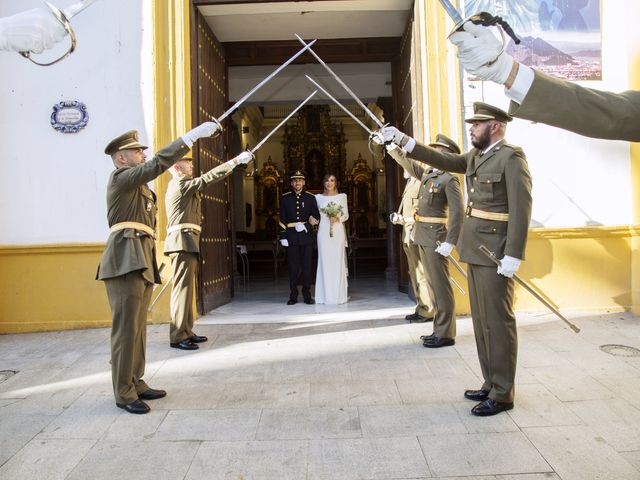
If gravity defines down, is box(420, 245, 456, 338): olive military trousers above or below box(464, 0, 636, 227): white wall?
below

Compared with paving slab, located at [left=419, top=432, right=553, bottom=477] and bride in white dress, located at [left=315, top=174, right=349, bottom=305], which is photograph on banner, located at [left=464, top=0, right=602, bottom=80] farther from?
paving slab, located at [left=419, top=432, right=553, bottom=477]

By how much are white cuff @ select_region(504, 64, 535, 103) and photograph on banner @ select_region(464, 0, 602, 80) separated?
16.4 ft

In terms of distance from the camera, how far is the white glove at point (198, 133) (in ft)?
11.4

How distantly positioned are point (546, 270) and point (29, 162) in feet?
20.3

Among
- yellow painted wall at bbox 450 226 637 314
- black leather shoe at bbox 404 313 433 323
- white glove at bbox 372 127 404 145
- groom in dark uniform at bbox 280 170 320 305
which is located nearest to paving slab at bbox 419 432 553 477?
white glove at bbox 372 127 404 145

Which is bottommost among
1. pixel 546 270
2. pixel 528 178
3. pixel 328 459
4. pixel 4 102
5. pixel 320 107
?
pixel 328 459

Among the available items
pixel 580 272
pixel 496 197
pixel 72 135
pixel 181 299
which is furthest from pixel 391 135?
pixel 72 135

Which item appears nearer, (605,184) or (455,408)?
(455,408)

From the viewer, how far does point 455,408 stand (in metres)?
3.30

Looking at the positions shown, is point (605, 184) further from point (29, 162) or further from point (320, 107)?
point (320, 107)

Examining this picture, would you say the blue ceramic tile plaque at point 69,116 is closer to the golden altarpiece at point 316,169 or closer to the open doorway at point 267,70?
the open doorway at point 267,70

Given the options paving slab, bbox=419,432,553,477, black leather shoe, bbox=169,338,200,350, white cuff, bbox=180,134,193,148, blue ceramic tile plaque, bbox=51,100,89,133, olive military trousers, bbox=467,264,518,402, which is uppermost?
blue ceramic tile plaque, bbox=51,100,89,133

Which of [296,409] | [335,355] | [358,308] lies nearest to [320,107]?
[358,308]

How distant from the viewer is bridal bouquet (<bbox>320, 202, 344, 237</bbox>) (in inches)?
299
